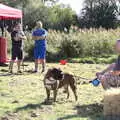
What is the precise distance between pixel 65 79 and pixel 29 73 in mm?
5705

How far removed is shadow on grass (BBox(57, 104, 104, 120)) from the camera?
833 cm

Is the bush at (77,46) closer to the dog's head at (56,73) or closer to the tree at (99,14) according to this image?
the dog's head at (56,73)

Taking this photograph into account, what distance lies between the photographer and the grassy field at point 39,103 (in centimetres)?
848

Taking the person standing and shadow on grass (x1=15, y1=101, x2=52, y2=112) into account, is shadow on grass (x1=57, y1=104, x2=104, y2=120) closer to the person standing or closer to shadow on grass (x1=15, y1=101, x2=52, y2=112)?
shadow on grass (x1=15, y1=101, x2=52, y2=112)

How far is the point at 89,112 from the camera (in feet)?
28.8

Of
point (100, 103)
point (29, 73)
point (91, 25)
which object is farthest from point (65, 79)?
point (91, 25)

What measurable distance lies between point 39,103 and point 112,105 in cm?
219

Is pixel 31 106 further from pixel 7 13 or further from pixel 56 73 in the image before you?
pixel 7 13

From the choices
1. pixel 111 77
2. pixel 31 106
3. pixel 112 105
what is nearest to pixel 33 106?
pixel 31 106

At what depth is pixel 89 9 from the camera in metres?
51.6

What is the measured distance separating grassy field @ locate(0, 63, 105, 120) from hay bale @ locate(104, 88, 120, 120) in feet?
0.75

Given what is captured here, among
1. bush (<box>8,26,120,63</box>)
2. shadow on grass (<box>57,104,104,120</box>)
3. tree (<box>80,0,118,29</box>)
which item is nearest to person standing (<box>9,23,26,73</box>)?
bush (<box>8,26,120,63</box>)

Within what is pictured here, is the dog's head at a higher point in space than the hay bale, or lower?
higher

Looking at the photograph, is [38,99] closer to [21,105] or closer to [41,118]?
[21,105]
